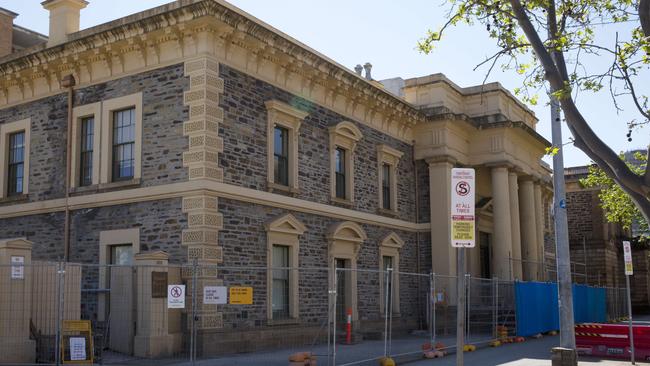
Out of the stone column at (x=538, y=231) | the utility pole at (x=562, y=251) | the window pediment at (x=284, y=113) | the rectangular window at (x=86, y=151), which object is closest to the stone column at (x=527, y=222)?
the stone column at (x=538, y=231)

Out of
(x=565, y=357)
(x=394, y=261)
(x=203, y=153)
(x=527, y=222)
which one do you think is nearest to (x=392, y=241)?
(x=394, y=261)

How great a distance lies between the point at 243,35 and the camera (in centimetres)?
1880

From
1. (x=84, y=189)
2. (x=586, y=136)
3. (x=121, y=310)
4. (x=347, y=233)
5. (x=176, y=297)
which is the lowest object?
(x=121, y=310)

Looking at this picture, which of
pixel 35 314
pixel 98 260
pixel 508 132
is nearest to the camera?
pixel 35 314

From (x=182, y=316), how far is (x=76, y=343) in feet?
9.96

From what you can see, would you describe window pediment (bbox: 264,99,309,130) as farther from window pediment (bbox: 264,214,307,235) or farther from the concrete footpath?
the concrete footpath

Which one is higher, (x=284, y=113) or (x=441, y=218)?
(x=284, y=113)

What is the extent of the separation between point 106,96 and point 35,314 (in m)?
6.51

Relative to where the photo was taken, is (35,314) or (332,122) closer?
(35,314)

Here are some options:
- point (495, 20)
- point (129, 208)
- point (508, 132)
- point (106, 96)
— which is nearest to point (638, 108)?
point (495, 20)

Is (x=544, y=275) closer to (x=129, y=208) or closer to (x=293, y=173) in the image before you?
(x=293, y=173)

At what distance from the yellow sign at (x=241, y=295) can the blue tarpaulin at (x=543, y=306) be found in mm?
11130

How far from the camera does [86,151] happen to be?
20.5 m

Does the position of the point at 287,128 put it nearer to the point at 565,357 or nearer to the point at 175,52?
the point at 175,52
